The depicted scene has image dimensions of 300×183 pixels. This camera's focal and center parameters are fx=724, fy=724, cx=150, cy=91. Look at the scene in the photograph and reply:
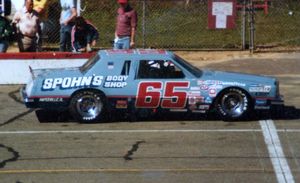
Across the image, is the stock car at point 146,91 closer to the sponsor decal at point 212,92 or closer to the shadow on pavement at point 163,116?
the sponsor decal at point 212,92

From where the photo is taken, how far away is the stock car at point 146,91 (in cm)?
1141

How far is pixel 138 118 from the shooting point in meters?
A: 11.9

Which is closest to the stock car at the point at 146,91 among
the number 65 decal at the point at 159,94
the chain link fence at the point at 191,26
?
the number 65 decal at the point at 159,94

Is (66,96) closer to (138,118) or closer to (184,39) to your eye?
(138,118)

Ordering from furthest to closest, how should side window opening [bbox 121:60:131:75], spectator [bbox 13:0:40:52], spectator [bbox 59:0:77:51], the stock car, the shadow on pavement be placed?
spectator [bbox 59:0:77:51], spectator [bbox 13:0:40:52], the shadow on pavement, side window opening [bbox 121:60:131:75], the stock car

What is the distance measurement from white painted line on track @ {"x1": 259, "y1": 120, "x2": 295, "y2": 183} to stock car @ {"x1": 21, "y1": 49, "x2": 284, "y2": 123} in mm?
541

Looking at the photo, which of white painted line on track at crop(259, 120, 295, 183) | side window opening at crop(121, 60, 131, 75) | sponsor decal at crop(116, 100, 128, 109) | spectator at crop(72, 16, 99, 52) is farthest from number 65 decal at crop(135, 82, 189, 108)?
spectator at crop(72, 16, 99, 52)

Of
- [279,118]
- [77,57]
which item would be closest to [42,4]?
[77,57]

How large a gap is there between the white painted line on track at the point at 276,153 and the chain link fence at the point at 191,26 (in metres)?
9.16

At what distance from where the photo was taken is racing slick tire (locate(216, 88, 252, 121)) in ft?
37.7

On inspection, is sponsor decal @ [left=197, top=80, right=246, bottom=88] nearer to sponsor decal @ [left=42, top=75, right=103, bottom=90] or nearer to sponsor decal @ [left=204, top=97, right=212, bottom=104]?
sponsor decal @ [left=204, top=97, right=212, bottom=104]

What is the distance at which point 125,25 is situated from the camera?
620 inches

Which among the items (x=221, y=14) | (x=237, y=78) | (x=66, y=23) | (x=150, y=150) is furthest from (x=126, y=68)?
(x=221, y=14)

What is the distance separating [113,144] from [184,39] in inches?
483
